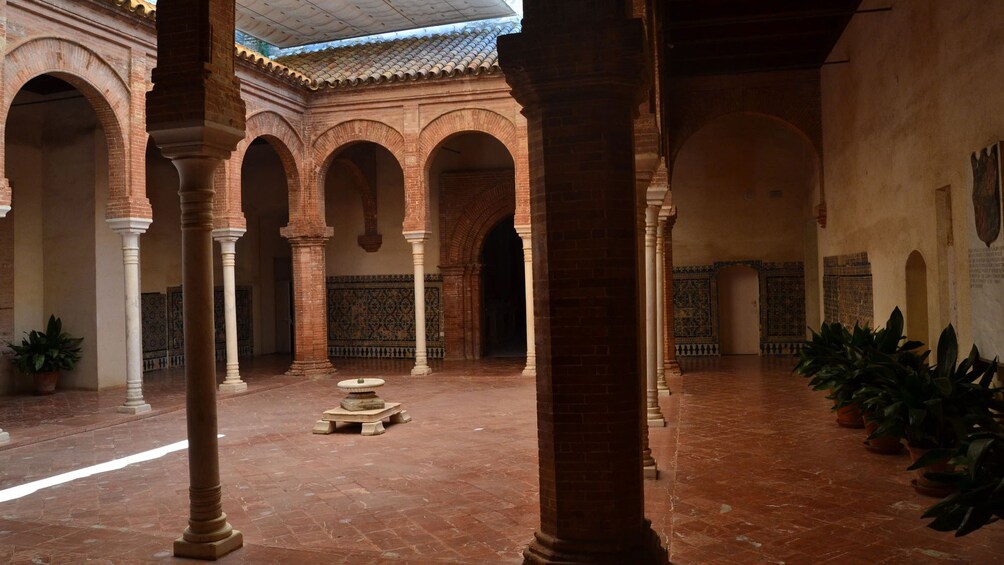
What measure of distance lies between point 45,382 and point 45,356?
464mm

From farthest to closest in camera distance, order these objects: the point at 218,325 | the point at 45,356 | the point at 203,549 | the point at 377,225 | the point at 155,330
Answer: the point at 377,225, the point at 218,325, the point at 155,330, the point at 45,356, the point at 203,549

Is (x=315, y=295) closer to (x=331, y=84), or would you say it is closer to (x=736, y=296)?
(x=331, y=84)

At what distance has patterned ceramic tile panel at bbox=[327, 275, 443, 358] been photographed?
1934 centimetres

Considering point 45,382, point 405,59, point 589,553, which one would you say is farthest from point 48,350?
point 589,553

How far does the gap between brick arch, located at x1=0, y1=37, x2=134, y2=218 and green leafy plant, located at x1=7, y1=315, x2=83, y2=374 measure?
3.54 m

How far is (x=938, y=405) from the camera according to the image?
20.0 ft

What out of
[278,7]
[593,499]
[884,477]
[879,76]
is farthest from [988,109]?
[278,7]

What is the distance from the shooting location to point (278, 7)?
16.7 metres

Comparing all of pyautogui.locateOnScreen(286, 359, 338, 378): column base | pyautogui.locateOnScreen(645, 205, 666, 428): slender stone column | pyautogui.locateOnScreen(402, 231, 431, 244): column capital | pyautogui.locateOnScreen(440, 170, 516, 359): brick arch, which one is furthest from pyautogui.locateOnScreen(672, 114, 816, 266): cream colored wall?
pyautogui.locateOnScreen(645, 205, 666, 428): slender stone column

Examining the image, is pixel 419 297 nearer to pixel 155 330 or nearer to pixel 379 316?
pixel 379 316

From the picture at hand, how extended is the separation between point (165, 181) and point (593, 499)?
15539mm

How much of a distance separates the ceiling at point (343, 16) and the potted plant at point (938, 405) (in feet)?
43.5

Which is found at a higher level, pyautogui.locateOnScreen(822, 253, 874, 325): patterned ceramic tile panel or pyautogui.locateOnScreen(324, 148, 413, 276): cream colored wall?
pyautogui.locateOnScreen(324, 148, 413, 276): cream colored wall

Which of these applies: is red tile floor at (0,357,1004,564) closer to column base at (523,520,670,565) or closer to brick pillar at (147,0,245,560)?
brick pillar at (147,0,245,560)
